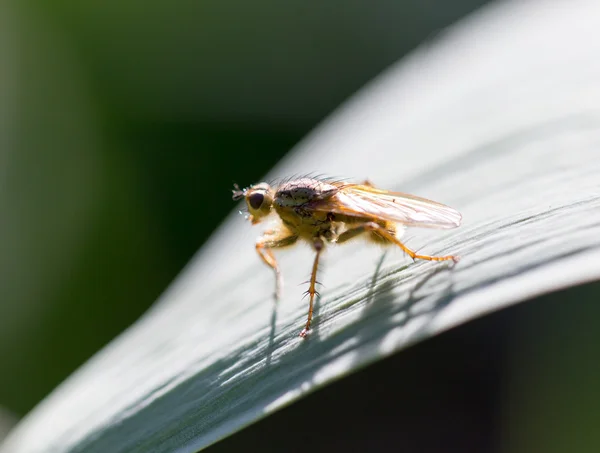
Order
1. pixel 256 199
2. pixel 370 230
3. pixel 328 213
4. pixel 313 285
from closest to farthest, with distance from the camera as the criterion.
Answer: pixel 313 285, pixel 370 230, pixel 328 213, pixel 256 199

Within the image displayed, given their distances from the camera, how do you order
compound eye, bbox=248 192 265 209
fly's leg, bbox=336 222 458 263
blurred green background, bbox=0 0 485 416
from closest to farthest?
fly's leg, bbox=336 222 458 263 → compound eye, bbox=248 192 265 209 → blurred green background, bbox=0 0 485 416

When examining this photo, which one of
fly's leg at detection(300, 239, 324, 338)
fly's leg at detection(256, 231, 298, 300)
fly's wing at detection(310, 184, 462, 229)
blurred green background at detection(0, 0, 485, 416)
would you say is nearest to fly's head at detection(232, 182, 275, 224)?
fly's leg at detection(256, 231, 298, 300)

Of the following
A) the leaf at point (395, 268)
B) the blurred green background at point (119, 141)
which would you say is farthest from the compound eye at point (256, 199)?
the blurred green background at point (119, 141)

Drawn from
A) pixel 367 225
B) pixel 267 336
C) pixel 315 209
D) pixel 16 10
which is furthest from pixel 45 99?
pixel 267 336

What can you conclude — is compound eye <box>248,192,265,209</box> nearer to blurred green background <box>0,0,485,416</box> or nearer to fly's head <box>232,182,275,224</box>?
fly's head <box>232,182,275,224</box>

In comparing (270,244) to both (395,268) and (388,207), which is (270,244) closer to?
(388,207)

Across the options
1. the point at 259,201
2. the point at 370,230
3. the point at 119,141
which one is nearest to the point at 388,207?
the point at 370,230

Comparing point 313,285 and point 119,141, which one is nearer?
point 313,285

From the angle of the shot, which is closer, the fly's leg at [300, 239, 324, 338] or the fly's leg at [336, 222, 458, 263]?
the fly's leg at [300, 239, 324, 338]
